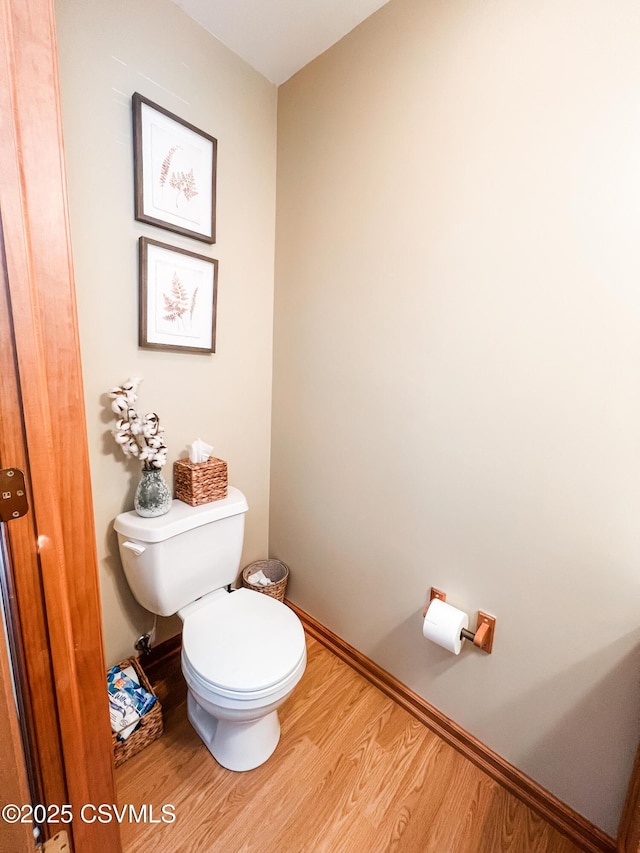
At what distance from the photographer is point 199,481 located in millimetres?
1335

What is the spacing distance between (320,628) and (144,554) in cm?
95

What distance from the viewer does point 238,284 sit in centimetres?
153

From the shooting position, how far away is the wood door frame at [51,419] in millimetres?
603

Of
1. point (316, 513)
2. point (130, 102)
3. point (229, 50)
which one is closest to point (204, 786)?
point (316, 513)

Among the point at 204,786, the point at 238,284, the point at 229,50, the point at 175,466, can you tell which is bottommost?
the point at 204,786

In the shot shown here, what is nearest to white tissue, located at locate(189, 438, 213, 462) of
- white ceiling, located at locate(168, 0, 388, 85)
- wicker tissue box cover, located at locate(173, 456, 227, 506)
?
wicker tissue box cover, located at locate(173, 456, 227, 506)

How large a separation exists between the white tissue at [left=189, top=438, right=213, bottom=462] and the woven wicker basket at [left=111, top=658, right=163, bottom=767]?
84 cm

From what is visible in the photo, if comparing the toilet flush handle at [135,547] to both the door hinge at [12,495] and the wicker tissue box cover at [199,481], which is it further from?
the door hinge at [12,495]

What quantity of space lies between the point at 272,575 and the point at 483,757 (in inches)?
42.8

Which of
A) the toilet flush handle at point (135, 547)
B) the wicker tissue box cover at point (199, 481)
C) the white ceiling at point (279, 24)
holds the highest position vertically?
the white ceiling at point (279, 24)

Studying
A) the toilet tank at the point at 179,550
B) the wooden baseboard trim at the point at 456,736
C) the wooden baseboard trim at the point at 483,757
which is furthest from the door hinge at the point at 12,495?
the wooden baseboard trim at the point at 483,757

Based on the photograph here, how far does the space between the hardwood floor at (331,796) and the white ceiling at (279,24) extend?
2561mm

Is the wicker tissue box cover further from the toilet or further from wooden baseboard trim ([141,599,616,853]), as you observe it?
wooden baseboard trim ([141,599,616,853])

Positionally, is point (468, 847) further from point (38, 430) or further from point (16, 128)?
point (16, 128)
